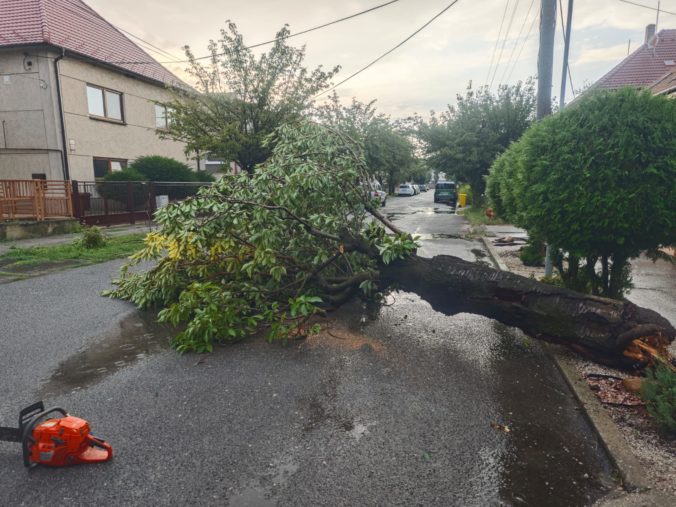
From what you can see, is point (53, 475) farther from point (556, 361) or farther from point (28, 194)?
point (28, 194)

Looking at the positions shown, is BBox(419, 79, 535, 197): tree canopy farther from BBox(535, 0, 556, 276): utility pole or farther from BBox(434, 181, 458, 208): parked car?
BBox(535, 0, 556, 276): utility pole

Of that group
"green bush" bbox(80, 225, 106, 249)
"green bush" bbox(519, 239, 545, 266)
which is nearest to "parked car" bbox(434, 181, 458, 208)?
"green bush" bbox(519, 239, 545, 266)

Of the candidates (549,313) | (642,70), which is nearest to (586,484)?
(549,313)

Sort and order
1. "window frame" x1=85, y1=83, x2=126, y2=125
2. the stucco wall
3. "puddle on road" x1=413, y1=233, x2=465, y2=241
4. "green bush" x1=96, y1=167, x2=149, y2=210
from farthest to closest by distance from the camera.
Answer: "window frame" x1=85, y1=83, x2=126, y2=125 < the stucco wall < "green bush" x1=96, y1=167, x2=149, y2=210 < "puddle on road" x1=413, y1=233, x2=465, y2=241

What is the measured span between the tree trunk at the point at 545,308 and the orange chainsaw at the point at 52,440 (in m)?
3.30

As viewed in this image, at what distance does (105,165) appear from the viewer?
1872cm

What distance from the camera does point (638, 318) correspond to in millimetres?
3893

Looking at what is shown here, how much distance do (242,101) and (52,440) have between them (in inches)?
611

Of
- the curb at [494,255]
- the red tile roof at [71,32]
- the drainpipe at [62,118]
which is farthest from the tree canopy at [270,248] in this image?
the red tile roof at [71,32]

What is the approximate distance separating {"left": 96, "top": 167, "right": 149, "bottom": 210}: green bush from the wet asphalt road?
10959 millimetres

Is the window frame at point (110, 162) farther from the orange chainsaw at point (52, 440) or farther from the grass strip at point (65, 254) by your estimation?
the orange chainsaw at point (52, 440)

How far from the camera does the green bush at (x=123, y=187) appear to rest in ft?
50.7

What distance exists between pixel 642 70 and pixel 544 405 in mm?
23698

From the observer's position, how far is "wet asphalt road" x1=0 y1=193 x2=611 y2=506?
2.54 meters
